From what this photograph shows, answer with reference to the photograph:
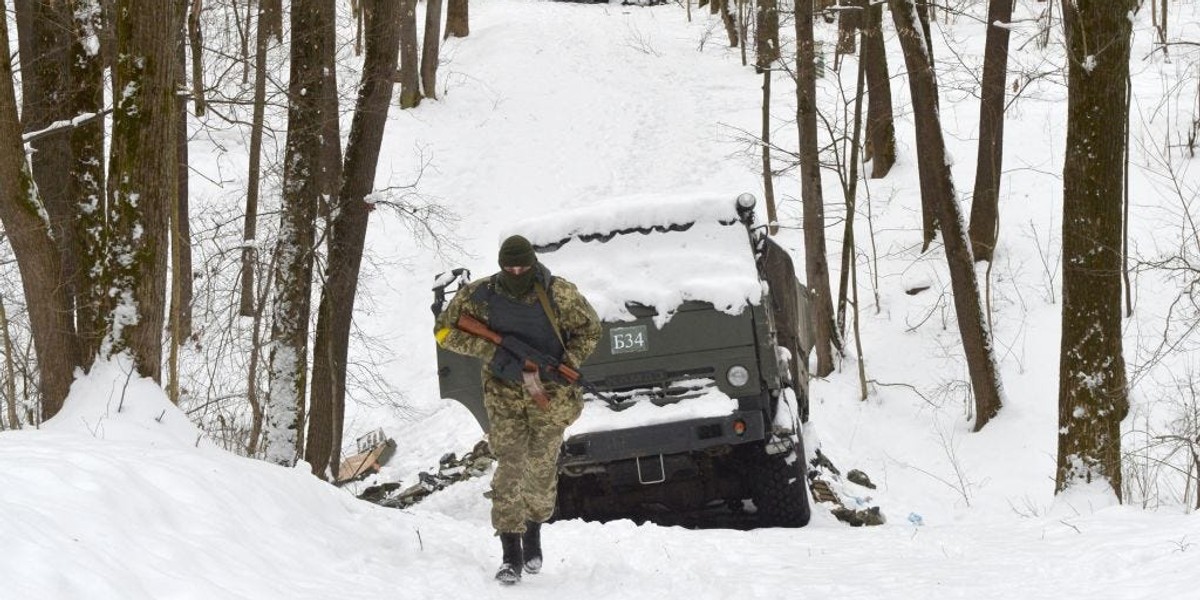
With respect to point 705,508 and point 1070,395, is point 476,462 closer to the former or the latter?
point 705,508

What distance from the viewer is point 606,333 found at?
337 inches

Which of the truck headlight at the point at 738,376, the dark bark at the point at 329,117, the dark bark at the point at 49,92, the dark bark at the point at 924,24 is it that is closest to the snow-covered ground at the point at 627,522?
the truck headlight at the point at 738,376

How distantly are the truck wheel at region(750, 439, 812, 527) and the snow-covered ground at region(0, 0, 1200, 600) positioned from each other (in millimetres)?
269

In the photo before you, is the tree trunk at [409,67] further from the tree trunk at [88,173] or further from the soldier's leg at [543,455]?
the soldier's leg at [543,455]

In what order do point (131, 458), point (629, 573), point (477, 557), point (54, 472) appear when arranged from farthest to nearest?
point (477, 557) → point (629, 573) → point (131, 458) → point (54, 472)

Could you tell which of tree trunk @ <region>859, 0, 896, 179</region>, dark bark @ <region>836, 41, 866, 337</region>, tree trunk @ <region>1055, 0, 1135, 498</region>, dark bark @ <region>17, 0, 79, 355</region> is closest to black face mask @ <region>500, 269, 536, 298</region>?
tree trunk @ <region>1055, 0, 1135, 498</region>

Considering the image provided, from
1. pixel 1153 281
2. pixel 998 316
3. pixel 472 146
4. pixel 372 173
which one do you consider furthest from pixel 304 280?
pixel 472 146

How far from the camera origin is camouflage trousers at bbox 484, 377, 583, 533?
6074 mm

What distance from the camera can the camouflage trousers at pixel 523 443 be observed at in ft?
19.9

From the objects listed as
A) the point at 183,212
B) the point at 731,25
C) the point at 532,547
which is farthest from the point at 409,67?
the point at 532,547

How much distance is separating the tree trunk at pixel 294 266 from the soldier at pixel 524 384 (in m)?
5.08

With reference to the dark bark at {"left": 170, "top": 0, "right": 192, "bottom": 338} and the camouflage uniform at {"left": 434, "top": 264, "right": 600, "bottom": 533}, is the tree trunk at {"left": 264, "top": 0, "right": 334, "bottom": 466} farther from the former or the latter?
the camouflage uniform at {"left": 434, "top": 264, "right": 600, "bottom": 533}

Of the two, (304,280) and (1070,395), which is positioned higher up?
(304,280)

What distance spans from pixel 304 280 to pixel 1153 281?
12.9 metres
